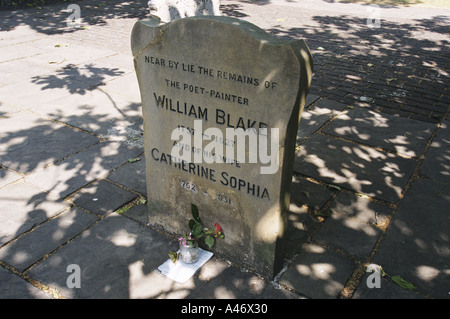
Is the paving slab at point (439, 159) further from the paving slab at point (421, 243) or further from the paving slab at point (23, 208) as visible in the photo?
the paving slab at point (23, 208)

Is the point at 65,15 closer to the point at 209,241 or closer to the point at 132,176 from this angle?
the point at 132,176

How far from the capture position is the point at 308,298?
2.99m

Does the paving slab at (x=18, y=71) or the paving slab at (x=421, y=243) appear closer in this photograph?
the paving slab at (x=421, y=243)

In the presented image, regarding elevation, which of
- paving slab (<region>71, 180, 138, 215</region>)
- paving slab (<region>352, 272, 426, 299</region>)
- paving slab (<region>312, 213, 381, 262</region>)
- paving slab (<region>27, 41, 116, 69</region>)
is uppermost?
paving slab (<region>27, 41, 116, 69</region>)

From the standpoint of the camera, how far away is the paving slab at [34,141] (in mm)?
4648

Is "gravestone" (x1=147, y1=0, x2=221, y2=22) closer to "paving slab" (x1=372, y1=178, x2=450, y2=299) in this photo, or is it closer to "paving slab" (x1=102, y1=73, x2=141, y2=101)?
"paving slab" (x1=102, y1=73, x2=141, y2=101)

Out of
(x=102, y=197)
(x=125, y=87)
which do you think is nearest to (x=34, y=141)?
(x=102, y=197)

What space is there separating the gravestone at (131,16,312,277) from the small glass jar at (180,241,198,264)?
0.21 m

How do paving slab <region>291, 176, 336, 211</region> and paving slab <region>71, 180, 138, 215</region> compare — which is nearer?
paving slab <region>71, 180, 138, 215</region>

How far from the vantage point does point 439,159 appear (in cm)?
486

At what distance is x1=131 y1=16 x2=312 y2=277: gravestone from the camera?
2617mm

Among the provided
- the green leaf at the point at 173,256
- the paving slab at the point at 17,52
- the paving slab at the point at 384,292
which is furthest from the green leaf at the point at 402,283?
the paving slab at the point at 17,52

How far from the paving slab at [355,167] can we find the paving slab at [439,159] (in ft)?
0.52

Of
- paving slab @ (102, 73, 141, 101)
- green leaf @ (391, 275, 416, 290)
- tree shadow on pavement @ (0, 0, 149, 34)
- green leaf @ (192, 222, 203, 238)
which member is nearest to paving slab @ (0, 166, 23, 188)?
green leaf @ (192, 222, 203, 238)
